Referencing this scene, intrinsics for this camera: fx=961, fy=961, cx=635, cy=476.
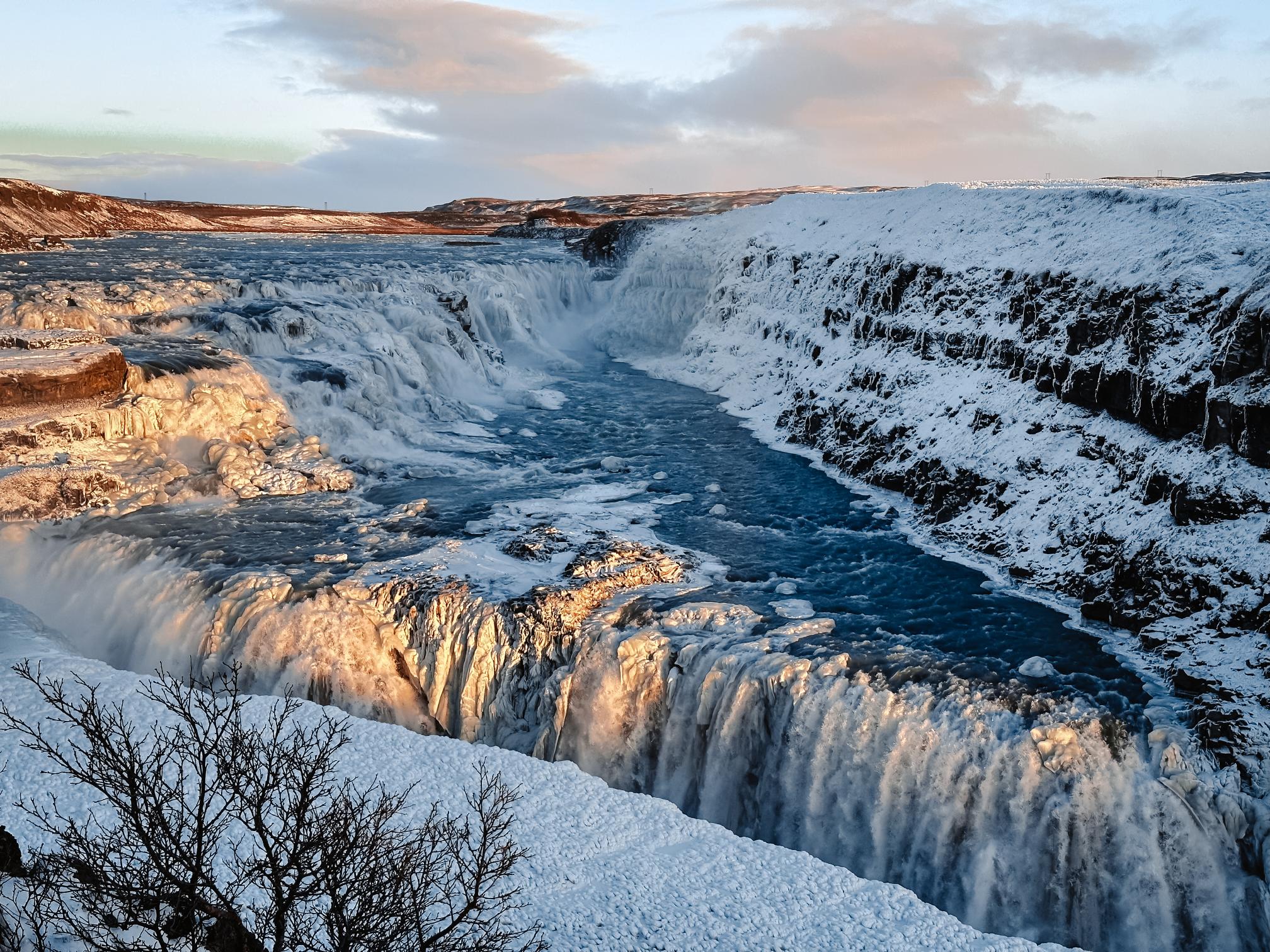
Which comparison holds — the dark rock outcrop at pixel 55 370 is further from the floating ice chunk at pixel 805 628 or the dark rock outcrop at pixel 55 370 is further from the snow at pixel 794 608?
the floating ice chunk at pixel 805 628

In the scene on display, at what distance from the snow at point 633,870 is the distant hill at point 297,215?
39257mm

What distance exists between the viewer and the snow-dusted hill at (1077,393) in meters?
13.5

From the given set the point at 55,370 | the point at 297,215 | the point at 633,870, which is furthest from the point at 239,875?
the point at 297,215

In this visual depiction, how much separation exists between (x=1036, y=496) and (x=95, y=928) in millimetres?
15516

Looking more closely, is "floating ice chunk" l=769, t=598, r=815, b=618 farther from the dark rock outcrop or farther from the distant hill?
the distant hill

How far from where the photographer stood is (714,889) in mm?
8820

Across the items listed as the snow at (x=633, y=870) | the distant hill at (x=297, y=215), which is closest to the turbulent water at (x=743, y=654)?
the snow at (x=633, y=870)

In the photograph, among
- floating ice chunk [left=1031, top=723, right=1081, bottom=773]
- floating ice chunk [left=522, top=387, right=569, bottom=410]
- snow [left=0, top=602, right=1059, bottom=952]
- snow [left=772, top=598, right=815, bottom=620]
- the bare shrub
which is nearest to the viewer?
the bare shrub

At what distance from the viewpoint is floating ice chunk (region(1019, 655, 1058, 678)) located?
12.4 m

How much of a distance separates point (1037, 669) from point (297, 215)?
90955 millimetres

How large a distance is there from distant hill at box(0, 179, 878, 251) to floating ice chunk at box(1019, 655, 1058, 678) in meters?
43.0

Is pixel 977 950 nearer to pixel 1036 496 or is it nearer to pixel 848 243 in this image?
pixel 1036 496

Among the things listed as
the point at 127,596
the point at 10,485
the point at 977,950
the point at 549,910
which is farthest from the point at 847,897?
the point at 10,485

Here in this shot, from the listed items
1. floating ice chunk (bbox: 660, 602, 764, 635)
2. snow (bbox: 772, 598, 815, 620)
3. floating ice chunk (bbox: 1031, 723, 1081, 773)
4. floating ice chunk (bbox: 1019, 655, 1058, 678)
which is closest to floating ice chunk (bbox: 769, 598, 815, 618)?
snow (bbox: 772, 598, 815, 620)
